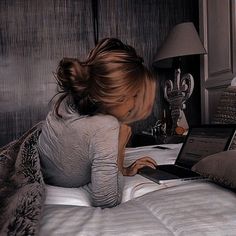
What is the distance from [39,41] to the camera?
2.80 metres

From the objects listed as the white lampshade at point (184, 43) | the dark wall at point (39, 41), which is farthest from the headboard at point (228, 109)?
the dark wall at point (39, 41)

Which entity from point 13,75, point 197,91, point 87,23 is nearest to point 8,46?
point 13,75

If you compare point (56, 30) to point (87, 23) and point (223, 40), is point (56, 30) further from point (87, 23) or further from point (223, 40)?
point (223, 40)

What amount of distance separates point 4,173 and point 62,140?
156 millimetres

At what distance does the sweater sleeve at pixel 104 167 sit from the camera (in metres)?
0.81

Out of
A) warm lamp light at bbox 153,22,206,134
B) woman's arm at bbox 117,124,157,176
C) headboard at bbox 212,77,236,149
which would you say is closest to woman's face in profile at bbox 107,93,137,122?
woman's arm at bbox 117,124,157,176

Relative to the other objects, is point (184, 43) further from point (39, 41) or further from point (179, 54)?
point (39, 41)

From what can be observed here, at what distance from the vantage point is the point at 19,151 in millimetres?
896

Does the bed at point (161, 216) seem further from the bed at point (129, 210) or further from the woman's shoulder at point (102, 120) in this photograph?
the woman's shoulder at point (102, 120)

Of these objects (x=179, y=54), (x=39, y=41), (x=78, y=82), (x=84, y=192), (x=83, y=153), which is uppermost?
(x=39, y=41)

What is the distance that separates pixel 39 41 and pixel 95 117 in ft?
6.88

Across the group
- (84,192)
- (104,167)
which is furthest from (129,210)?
(84,192)

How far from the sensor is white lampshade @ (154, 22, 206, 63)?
7.72 feet

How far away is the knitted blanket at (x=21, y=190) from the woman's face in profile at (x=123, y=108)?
0.72 ft
